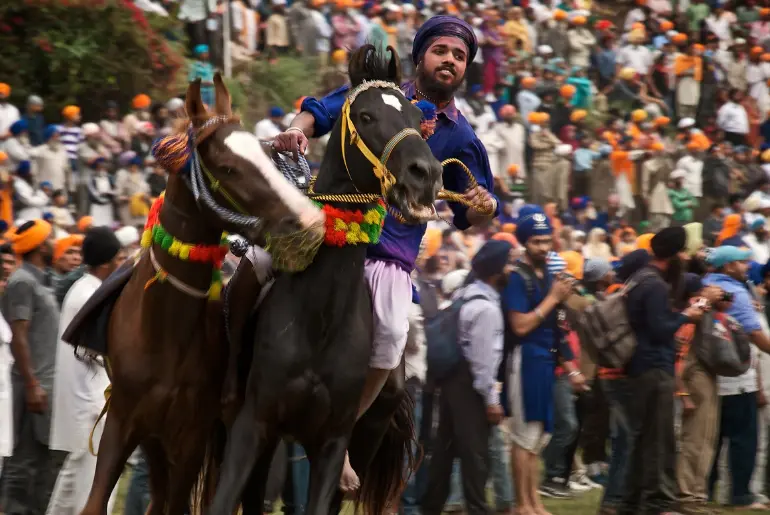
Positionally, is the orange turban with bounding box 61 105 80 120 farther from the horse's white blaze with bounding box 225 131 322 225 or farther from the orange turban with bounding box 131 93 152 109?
the horse's white blaze with bounding box 225 131 322 225

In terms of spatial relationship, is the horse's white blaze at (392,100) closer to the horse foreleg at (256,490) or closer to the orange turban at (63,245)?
the horse foreleg at (256,490)

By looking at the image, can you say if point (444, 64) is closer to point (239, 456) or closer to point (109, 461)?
point (239, 456)

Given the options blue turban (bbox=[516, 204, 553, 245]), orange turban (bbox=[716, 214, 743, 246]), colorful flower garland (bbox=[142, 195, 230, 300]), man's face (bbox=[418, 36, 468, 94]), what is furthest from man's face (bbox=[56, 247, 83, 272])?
orange turban (bbox=[716, 214, 743, 246])

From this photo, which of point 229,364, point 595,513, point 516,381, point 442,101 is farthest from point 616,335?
point 229,364

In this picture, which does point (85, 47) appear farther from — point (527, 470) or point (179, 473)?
point (179, 473)

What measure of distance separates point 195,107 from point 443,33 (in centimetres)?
158

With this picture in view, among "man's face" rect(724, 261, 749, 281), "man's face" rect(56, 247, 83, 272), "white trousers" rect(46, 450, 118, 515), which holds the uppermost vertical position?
"man's face" rect(724, 261, 749, 281)

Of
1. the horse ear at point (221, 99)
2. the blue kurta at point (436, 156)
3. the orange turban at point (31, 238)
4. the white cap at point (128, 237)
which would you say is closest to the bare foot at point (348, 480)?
the blue kurta at point (436, 156)

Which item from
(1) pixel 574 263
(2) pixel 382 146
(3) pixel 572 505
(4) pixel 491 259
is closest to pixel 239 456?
(2) pixel 382 146

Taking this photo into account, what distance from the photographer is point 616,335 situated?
11219 millimetres

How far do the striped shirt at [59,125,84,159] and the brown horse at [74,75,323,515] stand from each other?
13.8 meters

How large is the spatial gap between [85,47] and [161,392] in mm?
16910

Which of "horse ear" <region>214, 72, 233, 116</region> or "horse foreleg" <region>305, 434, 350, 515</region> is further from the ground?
"horse ear" <region>214, 72, 233, 116</region>

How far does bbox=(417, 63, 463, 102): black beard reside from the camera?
7.50 m
